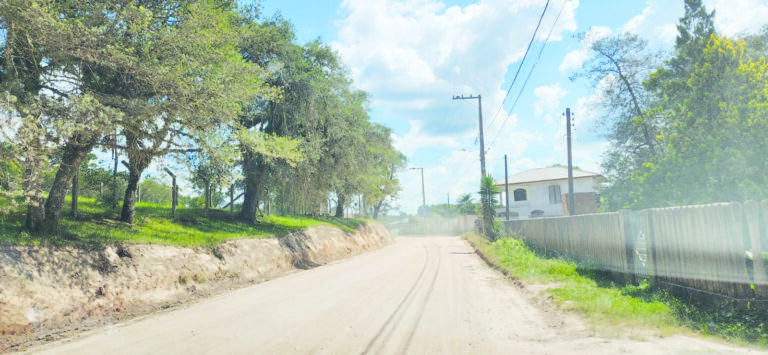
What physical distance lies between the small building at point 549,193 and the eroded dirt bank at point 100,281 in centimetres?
3716

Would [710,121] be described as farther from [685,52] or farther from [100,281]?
[100,281]

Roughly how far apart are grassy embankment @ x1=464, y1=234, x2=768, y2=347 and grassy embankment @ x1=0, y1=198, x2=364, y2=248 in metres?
9.83

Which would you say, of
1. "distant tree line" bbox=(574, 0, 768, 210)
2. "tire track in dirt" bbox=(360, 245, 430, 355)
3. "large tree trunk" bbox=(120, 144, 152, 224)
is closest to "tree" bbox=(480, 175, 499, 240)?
"distant tree line" bbox=(574, 0, 768, 210)

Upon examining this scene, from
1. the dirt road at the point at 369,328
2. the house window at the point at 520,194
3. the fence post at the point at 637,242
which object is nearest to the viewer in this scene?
the dirt road at the point at 369,328

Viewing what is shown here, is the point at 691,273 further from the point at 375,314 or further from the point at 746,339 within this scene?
the point at 375,314

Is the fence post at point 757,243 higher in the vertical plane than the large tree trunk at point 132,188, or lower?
lower

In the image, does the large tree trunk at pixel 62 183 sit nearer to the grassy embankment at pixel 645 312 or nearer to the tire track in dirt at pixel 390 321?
the tire track in dirt at pixel 390 321

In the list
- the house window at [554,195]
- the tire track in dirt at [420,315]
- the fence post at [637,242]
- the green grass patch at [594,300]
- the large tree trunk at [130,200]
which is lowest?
the tire track in dirt at [420,315]

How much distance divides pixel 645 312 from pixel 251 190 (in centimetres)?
1731

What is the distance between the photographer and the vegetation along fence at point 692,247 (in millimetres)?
5734

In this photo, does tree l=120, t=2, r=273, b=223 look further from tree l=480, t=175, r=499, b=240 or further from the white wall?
the white wall

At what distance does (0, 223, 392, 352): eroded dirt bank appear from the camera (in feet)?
23.1

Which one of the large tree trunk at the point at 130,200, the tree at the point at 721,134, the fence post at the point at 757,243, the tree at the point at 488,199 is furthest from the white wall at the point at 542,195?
the fence post at the point at 757,243

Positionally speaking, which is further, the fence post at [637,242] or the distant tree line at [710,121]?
the distant tree line at [710,121]
